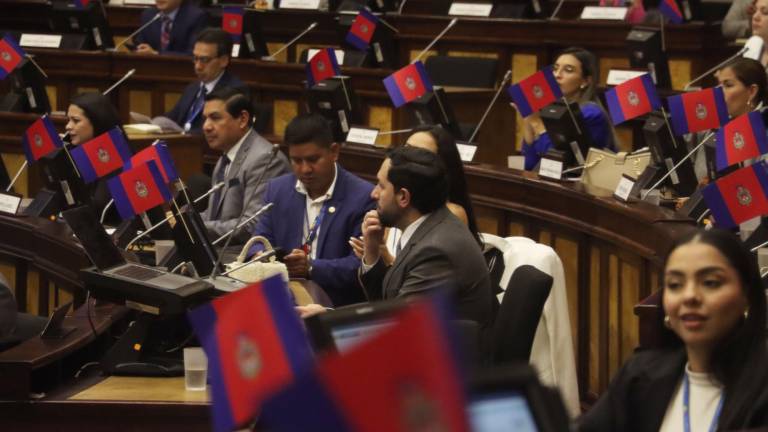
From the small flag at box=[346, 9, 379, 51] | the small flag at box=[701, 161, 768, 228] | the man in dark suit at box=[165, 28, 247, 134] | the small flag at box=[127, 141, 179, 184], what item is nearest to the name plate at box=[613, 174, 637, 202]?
the small flag at box=[701, 161, 768, 228]

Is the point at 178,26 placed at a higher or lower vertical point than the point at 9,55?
higher

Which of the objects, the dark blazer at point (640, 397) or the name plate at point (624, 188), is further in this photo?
the name plate at point (624, 188)

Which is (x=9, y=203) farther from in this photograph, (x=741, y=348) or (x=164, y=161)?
(x=741, y=348)

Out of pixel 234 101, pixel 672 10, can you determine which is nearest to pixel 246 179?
pixel 234 101

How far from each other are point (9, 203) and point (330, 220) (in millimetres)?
1445

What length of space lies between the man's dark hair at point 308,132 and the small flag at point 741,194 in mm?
1312

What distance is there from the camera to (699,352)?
242 cm

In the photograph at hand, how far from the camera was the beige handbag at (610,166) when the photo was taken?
17.2 feet

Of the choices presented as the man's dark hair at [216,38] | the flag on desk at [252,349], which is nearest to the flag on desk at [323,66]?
the man's dark hair at [216,38]

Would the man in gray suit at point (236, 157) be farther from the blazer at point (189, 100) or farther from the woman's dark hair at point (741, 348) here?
the woman's dark hair at point (741, 348)

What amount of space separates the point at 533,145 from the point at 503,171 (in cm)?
76

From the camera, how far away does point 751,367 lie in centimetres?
234

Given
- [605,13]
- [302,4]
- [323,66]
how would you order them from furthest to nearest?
1. [302,4]
2. [605,13]
3. [323,66]

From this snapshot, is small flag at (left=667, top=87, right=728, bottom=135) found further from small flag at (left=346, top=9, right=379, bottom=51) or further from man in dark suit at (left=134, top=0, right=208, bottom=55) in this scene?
man in dark suit at (left=134, top=0, right=208, bottom=55)
